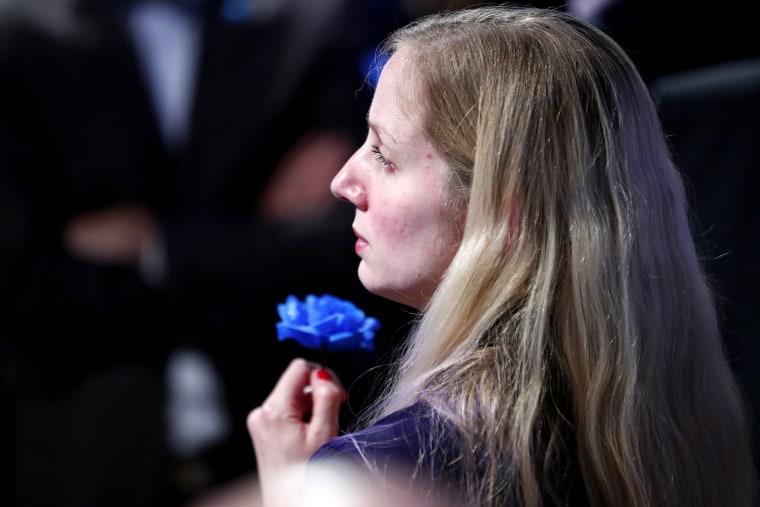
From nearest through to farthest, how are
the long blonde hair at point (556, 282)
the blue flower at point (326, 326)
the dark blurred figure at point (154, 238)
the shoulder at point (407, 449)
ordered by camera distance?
the shoulder at point (407, 449) → the long blonde hair at point (556, 282) → the blue flower at point (326, 326) → the dark blurred figure at point (154, 238)

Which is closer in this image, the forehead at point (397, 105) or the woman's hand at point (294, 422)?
the forehead at point (397, 105)

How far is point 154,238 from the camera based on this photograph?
8.00 feet

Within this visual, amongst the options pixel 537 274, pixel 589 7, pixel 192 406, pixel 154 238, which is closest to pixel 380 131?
pixel 537 274

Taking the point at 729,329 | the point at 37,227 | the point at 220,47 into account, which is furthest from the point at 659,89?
the point at 37,227

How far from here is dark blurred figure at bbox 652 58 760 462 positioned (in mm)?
2432

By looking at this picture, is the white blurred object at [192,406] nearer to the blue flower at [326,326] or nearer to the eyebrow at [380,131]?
the blue flower at [326,326]

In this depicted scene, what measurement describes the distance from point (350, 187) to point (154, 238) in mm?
1063

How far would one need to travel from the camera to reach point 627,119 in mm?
1433

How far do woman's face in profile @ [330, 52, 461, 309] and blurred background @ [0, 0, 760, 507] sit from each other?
92 centimetres

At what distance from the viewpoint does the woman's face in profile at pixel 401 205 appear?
1.42 meters

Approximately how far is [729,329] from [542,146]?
4.05 feet

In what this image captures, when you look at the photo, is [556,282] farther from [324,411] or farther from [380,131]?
[324,411]

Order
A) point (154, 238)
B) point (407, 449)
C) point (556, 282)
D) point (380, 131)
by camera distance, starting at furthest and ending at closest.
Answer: point (154, 238), point (380, 131), point (556, 282), point (407, 449)

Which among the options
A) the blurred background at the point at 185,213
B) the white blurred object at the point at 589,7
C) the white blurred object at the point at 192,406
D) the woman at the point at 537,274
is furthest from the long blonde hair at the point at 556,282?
the white blurred object at the point at 589,7
